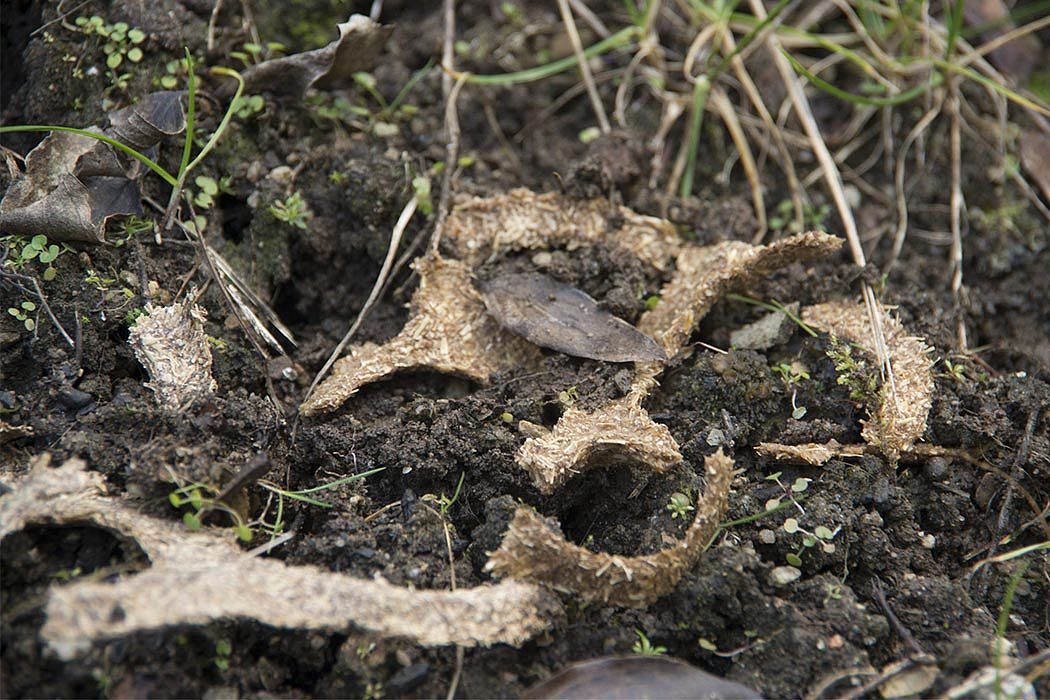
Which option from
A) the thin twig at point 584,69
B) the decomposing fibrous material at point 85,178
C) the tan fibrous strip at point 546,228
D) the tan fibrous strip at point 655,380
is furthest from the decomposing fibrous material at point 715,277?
the decomposing fibrous material at point 85,178

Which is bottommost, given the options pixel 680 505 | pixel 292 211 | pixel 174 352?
pixel 680 505

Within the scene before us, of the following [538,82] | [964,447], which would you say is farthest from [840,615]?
[538,82]

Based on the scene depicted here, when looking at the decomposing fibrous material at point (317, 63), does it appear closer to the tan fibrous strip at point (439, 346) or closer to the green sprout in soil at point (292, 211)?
the green sprout in soil at point (292, 211)

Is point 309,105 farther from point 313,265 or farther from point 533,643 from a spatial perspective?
point 533,643

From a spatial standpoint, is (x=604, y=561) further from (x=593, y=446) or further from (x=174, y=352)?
(x=174, y=352)

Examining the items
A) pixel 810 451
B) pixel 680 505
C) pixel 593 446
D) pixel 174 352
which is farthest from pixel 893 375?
pixel 174 352

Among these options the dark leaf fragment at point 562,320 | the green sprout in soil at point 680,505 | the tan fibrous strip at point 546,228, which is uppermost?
the tan fibrous strip at point 546,228

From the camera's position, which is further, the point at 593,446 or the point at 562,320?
Result: the point at 562,320
